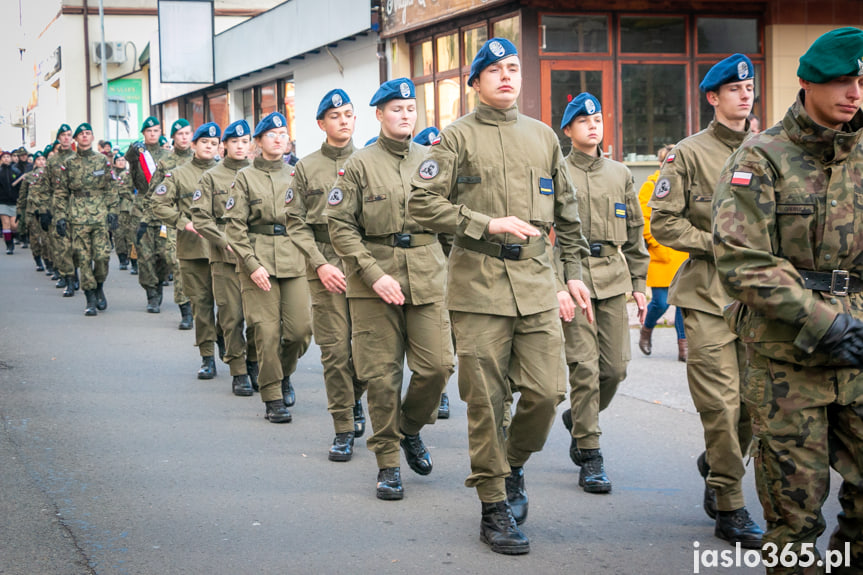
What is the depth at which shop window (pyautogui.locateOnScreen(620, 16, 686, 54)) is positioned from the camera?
1717 cm

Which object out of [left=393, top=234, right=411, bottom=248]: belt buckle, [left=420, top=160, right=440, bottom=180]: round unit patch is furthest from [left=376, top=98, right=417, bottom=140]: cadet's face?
[left=420, top=160, right=440, bottom=180]: round unit patch

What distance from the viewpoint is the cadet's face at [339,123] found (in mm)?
7324

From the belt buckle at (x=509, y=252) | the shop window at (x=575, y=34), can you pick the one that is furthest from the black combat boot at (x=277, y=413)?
the shop window at (x=575, y=34)

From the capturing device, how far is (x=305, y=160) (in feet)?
24.8

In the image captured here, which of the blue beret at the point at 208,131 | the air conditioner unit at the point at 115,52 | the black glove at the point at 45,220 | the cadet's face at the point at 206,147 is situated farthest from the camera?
the air conditioner unit at the point at 115,52

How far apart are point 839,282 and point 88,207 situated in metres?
12.8

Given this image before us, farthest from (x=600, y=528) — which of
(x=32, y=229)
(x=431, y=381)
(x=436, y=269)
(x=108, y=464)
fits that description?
(x=32, y=229)

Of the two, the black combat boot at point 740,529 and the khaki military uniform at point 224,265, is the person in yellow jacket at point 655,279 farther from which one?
the black combat boot at point 740,529

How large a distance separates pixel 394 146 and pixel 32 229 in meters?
17.1

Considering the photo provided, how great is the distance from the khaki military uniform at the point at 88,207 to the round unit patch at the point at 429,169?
408 inches

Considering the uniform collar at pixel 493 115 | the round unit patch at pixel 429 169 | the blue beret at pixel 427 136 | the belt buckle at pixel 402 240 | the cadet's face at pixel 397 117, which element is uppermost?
the blue beret at pixel 427 136

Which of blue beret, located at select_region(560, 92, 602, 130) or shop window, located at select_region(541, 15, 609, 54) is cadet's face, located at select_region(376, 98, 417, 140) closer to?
blue beret, located at select_region(560, 92, 602, 130)

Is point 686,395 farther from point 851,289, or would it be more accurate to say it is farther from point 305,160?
point 851,289

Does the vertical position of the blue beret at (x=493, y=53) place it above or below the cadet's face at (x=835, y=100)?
above
